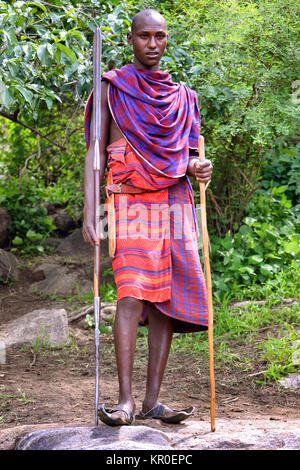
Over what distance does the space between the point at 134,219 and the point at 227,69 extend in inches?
98.8

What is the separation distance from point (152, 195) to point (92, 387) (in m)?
1.63

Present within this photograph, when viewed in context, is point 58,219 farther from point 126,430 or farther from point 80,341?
point 126,430

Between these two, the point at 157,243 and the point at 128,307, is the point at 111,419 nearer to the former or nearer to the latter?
the point at 128,307

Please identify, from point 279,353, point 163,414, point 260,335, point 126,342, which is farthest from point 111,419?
point 260,335

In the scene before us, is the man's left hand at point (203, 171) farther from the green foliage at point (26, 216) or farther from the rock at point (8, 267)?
the green foliage at point (26, 216)

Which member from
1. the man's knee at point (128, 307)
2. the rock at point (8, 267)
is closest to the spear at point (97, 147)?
the man's knee at point (128, 307)

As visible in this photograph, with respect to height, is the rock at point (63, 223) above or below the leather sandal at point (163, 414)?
below

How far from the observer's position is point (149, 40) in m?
3.20

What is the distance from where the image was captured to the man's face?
10.4 feet

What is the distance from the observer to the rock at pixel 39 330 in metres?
5.13

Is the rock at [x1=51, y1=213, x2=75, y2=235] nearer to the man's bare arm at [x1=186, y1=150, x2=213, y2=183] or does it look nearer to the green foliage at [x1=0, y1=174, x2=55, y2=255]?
the green foliage at [x1=0, y1=174, x2=55, y2=255]

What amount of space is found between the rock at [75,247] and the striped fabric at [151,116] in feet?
13.3

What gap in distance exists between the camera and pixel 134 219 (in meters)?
3.18
